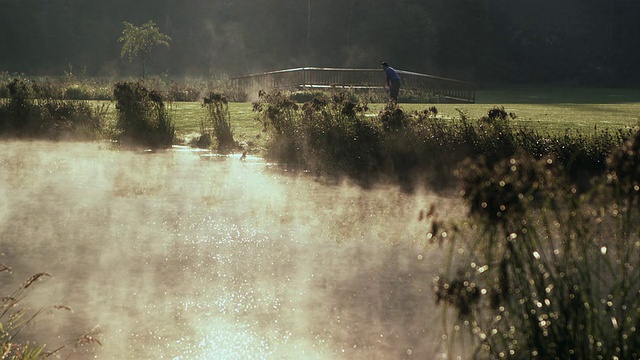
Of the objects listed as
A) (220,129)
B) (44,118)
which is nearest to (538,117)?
(220,129)

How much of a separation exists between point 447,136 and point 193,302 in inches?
418

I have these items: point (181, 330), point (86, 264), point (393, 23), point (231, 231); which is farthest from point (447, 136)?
point (393, 23)

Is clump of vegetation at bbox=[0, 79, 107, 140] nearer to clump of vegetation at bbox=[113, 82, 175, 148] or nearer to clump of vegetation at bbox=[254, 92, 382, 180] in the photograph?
clump of vegetation at bbox=[113, 82, 175, 148]

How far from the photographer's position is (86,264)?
1242 cm

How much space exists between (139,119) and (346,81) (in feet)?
137

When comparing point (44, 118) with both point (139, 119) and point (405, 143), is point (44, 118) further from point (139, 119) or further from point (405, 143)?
point (405, 143)

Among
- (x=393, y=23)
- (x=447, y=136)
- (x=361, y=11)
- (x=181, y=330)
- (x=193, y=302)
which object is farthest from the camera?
(x=361, y=11)

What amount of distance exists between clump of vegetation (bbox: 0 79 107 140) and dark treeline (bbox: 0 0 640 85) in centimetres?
4956

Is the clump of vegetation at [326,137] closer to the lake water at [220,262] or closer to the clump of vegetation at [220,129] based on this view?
the lake water at [220,262]

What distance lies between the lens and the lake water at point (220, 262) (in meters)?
9.54

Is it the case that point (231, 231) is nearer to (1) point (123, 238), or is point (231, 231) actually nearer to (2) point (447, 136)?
(1) point (123, 238)

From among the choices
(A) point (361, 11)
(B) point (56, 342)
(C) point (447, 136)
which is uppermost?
(A) point (361, 11)

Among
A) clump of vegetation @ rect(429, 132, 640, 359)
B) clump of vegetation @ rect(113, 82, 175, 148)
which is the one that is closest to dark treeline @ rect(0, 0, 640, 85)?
clump of vegetation @ rect(113, 82, 175, 148)

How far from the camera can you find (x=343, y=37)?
272 feet
